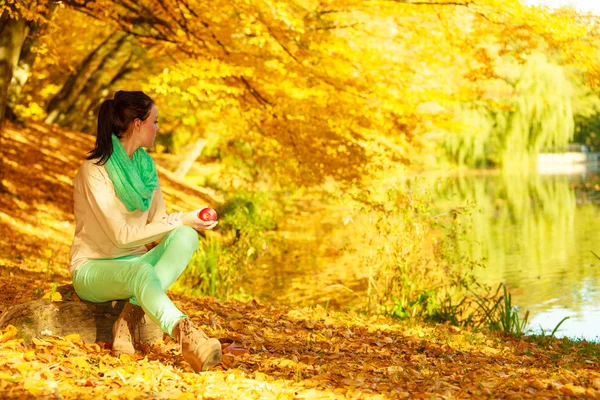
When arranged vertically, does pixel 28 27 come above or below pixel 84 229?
above

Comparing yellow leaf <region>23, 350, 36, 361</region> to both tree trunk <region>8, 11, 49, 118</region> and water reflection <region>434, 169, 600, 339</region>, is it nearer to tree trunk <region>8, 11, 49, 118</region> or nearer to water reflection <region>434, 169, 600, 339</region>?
water reflection <region>434, 169, 600, 339</region>

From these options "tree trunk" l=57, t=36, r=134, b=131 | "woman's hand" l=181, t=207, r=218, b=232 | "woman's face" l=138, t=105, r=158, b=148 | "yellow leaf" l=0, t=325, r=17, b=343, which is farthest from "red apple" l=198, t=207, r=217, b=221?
"tree trunk" l=57, t=36, r=134, b=131

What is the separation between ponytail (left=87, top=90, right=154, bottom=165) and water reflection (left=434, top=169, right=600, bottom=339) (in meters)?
4.18

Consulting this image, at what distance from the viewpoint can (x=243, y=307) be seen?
19.0 ft

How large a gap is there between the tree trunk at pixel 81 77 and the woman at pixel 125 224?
845cm

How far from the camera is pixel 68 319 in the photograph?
3.86 m

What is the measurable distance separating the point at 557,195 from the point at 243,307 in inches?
695

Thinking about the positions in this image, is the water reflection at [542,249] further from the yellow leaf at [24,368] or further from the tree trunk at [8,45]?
the yellow leaf at [24,368]

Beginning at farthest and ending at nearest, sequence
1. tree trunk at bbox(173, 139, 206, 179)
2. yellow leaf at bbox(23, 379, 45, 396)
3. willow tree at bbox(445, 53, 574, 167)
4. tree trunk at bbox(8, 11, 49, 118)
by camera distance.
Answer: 1. willow tree at bbox(445, 53, 574, 167)
2. tree trunk at bbox(173, 139, 206, 179)
3. tree trunk at bbox(8, 11, 49, 118)
4. yellow leaf at bbox(23, 379, 45, 396)

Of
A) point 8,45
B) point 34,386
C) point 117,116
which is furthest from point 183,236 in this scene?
point 8,45

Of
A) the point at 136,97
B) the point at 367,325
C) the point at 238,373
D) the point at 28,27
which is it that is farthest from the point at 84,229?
the point at 28,27

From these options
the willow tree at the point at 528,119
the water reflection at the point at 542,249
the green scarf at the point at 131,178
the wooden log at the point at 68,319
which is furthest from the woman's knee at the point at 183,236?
the willow tree at the point at 528,119

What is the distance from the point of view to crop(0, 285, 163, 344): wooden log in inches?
148

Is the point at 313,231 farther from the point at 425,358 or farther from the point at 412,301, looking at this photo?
the point at 425,358
